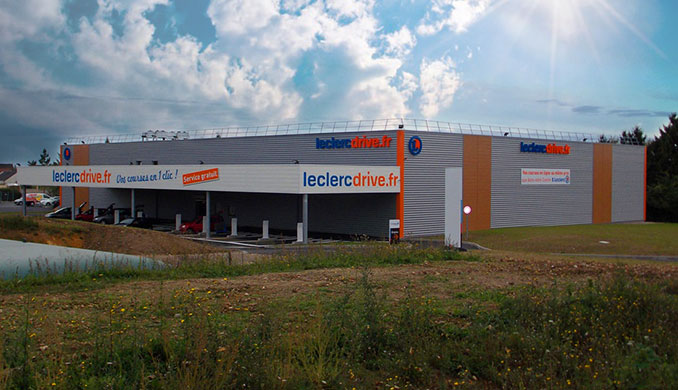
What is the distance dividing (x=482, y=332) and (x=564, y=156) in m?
45.6

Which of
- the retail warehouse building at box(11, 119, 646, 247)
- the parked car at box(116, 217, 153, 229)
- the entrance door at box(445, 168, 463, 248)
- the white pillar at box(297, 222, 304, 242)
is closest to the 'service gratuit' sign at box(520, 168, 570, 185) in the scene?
the retail warehouse building at box(11, 119, 646, 247)

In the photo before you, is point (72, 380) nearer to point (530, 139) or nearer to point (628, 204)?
point (530, 139)

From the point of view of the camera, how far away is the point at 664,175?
63.2 metres

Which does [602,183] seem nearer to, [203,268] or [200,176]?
[200,176]

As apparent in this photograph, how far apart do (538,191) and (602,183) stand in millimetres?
9335

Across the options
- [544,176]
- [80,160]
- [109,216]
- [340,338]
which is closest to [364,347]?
[340,338]

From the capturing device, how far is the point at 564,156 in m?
49.0

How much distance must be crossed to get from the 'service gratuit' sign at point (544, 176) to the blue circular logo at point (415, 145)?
11.4m

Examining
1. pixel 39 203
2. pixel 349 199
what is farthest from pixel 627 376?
pixel 39 203

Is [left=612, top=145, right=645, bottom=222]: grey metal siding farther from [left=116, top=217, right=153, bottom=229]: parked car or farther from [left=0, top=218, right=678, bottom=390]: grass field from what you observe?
[left=0, top=218, right=678, bottom=390]: grass field

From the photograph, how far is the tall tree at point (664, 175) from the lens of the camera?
191 feet

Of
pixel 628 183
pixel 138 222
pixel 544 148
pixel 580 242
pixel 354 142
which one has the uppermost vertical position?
pixel 544 148

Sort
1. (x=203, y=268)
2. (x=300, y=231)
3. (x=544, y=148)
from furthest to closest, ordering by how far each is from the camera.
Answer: (x=544, y=148) < (x=300, y=231) < (x=203, y=268)

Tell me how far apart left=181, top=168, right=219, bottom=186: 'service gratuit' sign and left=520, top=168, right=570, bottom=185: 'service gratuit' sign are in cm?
2387
